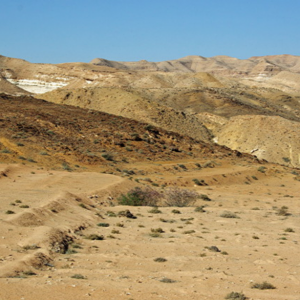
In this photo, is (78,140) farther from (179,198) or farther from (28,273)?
(28,273)

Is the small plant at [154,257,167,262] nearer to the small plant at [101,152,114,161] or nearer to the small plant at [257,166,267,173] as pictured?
the small plant at [101,152,114,161]

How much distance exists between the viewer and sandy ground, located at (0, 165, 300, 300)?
34.1 feet

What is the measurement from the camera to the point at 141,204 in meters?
26.8

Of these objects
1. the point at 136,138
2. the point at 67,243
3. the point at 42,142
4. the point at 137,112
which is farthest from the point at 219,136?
the point at 67,243

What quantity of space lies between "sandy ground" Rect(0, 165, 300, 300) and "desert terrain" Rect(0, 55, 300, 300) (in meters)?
0.05

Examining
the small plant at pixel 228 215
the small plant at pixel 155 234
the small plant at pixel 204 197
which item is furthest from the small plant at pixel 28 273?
the small plant at pixel 204 197

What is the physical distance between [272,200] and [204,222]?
11816 mm

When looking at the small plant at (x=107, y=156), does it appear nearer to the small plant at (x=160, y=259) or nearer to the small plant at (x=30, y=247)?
the small plant at (x=160, y=259)

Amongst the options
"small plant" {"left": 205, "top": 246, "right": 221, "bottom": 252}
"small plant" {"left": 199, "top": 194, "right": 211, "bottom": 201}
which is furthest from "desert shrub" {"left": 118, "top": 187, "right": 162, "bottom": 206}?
"small plant" {"left": 205, "top": 246, "right": 221, "bottom": 252}

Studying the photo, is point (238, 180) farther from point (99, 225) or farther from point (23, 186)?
point (99, 225)

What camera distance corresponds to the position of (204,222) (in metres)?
22.2

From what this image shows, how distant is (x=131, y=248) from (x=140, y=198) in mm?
11523

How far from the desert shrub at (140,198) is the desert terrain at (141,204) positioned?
160 mm

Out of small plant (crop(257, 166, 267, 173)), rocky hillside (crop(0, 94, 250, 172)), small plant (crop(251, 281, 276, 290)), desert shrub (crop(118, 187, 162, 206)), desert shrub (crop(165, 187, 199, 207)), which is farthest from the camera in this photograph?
small plant (crop(257, 166, 267, 173))
